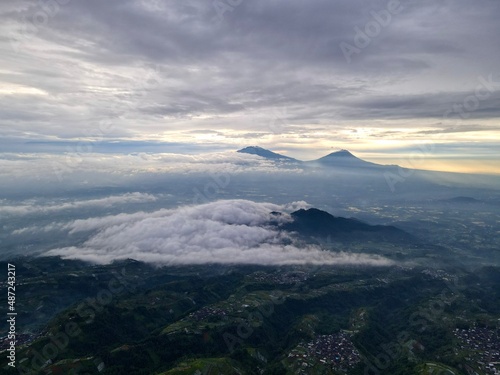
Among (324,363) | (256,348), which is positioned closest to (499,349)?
(324,363)

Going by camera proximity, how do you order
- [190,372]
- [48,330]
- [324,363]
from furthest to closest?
[48,330] → [324,363] → [190,372]

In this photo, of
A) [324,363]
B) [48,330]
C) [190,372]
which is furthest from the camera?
[48,330]

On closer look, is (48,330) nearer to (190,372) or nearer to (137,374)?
(137,374)

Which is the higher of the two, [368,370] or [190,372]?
[190,372]

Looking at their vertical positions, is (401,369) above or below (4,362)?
below

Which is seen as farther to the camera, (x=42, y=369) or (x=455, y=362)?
(x=455, y=362)

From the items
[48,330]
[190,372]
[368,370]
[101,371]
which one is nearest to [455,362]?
[368,370]

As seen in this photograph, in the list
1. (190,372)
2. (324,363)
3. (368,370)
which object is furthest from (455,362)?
(190,372)

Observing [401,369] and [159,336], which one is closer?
[401,369]

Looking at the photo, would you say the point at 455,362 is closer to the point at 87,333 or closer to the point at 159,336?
the point at 159,336
